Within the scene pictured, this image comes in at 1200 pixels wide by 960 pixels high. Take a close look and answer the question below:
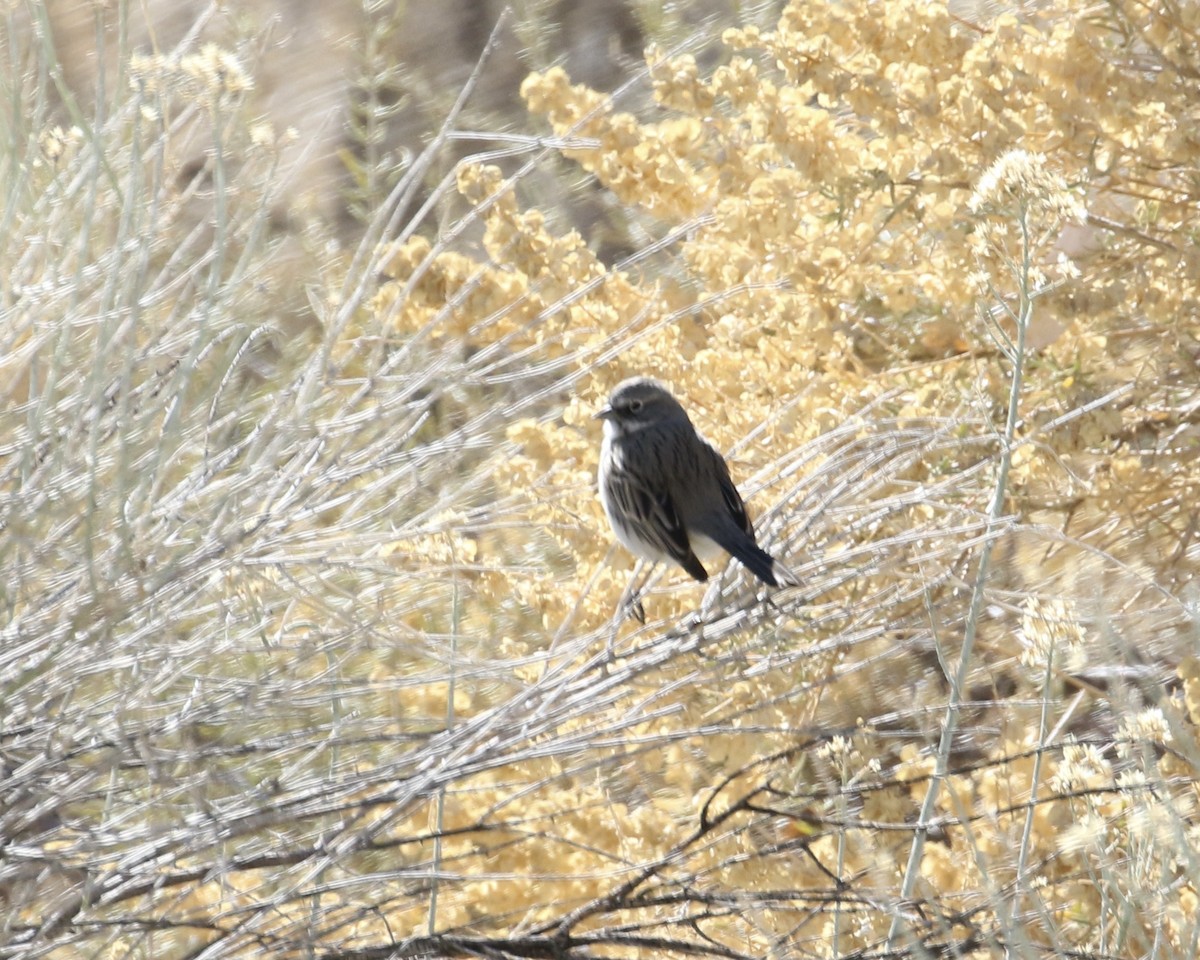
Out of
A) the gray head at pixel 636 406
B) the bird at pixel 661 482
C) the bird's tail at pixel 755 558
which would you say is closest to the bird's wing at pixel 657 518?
the bird at pixel 661 482

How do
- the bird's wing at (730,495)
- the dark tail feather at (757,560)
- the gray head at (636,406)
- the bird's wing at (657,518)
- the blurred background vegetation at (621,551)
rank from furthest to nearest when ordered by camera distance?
the gray head at (636,406) → the bird's wing at (657,518) → the bird's wing at (730,495) → the dark tail feather at (757,560) → the blurred background vegetation at (621,551)

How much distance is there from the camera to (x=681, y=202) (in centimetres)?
389

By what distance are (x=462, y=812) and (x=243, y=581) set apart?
1.10 metres

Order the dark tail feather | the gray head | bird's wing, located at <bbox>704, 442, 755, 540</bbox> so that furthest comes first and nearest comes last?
the gray head, bird's wing, located at <bbox>704, 442, 755, 540</bbox>, the dark tail feather

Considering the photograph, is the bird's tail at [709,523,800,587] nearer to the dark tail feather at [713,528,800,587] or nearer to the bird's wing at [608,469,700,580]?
the dark tail feather at [713,528,800,587]

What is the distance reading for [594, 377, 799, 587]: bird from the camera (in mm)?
3518

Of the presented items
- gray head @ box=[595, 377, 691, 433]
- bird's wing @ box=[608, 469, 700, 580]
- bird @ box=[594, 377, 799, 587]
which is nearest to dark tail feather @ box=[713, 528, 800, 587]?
bird @ box=[594, 377, 799, 587]

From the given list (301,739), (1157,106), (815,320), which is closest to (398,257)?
(815,320)

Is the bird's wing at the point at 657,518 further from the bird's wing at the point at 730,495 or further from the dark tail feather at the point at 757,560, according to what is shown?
the dark tail feather at the point at 757,560

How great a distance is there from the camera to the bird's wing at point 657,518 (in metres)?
3.52

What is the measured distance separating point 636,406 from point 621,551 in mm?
382

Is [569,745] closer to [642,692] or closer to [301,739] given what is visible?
[301,739]

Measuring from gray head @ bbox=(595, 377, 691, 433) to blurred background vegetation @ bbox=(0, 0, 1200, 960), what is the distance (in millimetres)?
131

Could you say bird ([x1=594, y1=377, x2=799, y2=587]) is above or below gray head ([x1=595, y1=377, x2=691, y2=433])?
below
